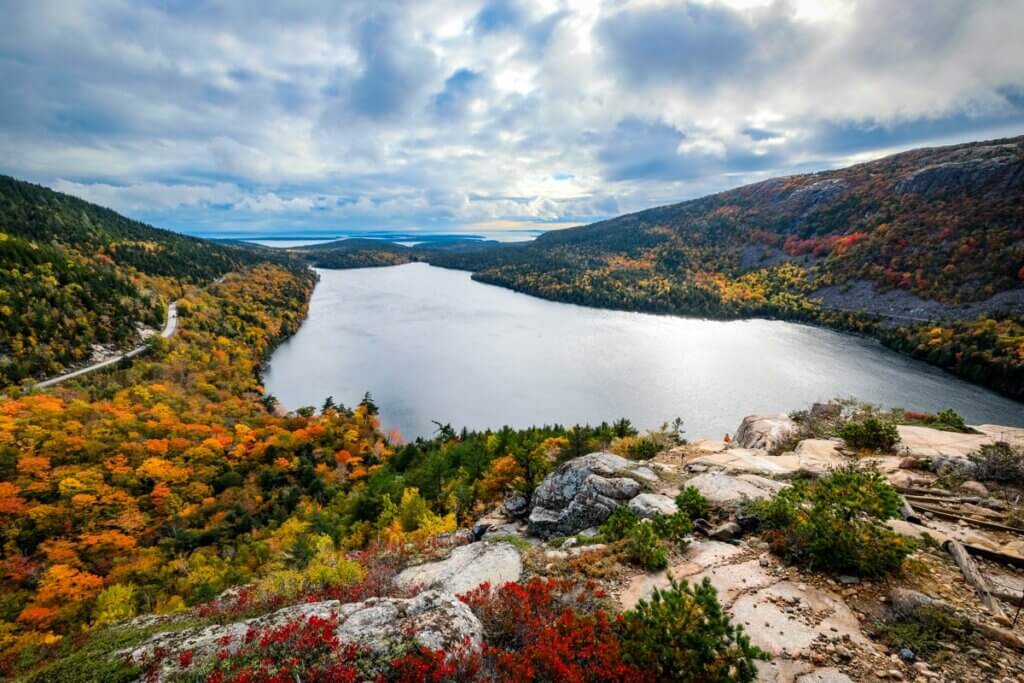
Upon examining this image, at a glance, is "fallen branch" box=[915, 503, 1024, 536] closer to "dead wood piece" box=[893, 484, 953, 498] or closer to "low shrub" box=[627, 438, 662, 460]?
"dead wood piece" box=[893, 484, 953, 498]

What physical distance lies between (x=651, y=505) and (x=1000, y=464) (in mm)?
10788

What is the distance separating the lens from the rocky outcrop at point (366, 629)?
7.47 metres

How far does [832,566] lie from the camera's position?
9648 mm

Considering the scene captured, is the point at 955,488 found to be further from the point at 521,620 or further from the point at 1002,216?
the point at 1002,216

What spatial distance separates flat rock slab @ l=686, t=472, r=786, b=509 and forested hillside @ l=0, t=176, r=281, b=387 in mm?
93278

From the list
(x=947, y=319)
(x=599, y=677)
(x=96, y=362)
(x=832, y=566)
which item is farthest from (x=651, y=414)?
(x=96, y=362)

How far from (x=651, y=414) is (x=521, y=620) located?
6500 cm

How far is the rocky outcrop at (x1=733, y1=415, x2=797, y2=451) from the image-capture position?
2053 centimetres

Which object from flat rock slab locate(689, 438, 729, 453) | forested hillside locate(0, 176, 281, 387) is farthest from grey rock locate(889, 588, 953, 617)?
forested hillside locate(0, 176, 281, 387)

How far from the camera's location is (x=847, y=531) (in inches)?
375

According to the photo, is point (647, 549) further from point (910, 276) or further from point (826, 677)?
point (910, 276)

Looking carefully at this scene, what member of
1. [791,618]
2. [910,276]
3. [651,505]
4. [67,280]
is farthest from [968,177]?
[67,280]

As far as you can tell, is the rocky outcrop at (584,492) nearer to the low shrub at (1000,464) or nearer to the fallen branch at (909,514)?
the fallen branch at (909,514)

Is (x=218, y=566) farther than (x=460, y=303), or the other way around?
(x=460, y=303)
